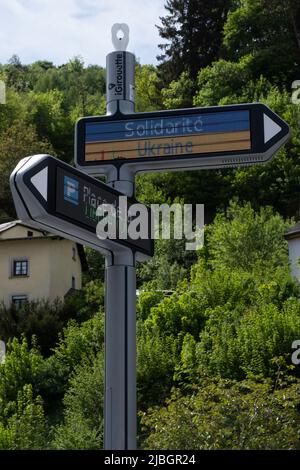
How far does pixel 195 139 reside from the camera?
17.7 ft

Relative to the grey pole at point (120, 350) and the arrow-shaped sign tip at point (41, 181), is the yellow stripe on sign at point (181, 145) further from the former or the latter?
the arrow-shaped sign tip at point (41, 181)

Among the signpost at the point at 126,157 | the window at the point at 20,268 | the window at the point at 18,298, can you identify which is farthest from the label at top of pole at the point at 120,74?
the window at the point at 20,268

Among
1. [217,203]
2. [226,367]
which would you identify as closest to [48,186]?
[226,367]

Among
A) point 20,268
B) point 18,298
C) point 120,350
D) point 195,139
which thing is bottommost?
point 120,350

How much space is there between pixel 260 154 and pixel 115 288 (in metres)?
1.30

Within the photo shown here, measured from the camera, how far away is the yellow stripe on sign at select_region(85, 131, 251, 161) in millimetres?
5367

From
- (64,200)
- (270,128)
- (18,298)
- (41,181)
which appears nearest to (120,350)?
(64,200)

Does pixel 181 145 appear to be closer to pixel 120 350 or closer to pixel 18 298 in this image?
pixel 120 350

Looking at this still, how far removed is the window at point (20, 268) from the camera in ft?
132

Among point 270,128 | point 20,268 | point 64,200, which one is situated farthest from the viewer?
point 20,268

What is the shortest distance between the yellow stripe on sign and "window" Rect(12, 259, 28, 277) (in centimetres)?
3519

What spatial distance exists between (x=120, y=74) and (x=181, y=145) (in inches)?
26.8

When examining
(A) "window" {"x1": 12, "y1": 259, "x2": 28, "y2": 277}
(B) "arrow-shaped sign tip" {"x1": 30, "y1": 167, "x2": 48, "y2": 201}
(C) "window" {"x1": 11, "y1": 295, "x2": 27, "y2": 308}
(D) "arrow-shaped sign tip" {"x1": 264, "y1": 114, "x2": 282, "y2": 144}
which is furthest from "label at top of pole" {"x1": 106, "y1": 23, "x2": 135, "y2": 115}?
(A) "window" {"x1": 12, "y1": 259, "x2": 28, "y2": 277}
